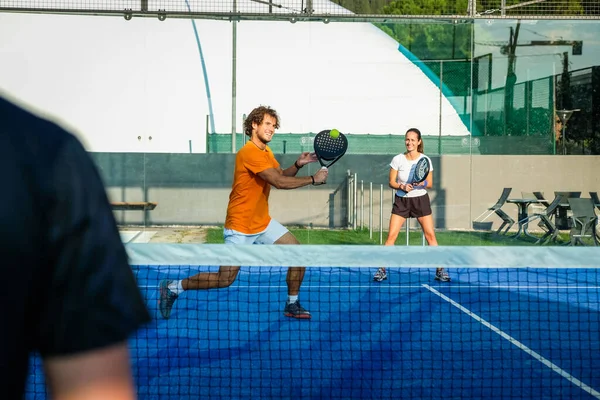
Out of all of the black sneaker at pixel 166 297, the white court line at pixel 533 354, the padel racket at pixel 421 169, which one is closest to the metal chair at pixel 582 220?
the padel racket at pixel 421 169

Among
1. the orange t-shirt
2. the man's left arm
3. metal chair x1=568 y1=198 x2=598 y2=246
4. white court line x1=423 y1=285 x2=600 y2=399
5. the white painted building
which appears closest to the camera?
white court line x1=423 y1=285 x2=600 y2=399

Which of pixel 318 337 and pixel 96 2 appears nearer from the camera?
pixel 318 337

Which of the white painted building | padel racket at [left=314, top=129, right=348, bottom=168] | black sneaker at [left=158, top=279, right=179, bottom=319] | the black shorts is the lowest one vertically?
black sneaker at [left=158, top=279, right=179, bottom=319]

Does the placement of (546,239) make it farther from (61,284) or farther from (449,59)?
(61,284)

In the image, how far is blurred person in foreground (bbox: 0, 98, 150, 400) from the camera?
1012 millimetres

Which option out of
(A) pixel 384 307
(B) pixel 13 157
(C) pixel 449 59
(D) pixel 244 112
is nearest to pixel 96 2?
(D) pixel 244 112

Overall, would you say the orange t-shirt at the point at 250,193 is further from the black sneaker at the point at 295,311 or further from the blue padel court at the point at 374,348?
the blue padel court at the point at 374,348

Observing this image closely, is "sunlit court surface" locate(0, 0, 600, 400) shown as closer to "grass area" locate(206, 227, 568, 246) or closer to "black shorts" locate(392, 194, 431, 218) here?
"grass area" locate(206, 227, 568, 246)

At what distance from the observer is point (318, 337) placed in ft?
20.9

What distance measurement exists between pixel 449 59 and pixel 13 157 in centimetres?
Answer: 1244

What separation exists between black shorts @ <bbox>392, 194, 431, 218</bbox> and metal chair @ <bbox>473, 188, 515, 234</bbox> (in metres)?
3.58

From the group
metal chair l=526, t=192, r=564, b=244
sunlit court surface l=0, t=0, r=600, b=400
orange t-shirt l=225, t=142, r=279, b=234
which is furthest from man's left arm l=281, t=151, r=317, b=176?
metal chair l=526, t=192, r=564, b=244

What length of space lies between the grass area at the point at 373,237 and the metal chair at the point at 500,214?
6.9 inches

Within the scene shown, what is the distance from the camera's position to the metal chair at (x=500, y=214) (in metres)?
13.1
